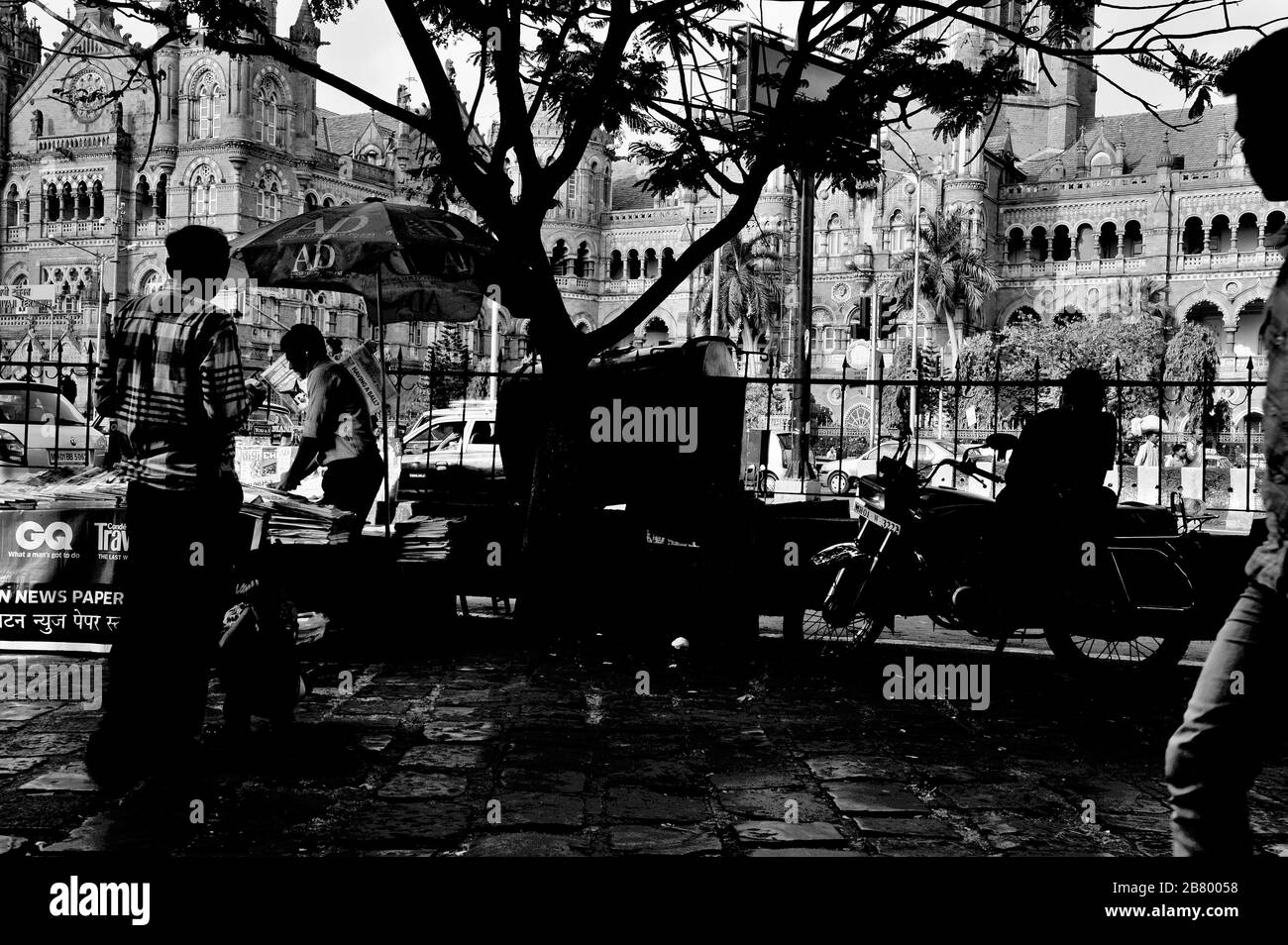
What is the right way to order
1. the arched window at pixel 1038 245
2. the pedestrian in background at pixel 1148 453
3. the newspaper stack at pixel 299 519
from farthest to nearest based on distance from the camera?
1. the arched window at pixel 1038 245
2. the pedestrian in background at pixel 1148 453
3. the newspaper stack at pixel 299 519

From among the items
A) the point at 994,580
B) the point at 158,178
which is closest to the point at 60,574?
the point at 994,580

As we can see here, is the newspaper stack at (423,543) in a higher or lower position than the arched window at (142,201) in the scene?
lower

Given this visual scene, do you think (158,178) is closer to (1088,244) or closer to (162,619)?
(1088,244)

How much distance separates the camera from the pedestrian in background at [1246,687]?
2588mm

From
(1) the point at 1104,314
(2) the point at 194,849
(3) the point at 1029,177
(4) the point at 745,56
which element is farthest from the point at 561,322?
(3) the point at 1029,177

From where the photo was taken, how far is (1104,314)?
62000mm

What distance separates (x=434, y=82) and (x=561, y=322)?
5.38ft

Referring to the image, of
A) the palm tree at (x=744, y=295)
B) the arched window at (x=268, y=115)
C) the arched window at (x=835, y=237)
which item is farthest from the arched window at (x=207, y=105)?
the arched window at (x=835, y=237)

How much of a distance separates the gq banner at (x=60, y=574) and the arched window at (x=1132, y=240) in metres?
68.8

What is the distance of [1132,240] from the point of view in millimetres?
68938

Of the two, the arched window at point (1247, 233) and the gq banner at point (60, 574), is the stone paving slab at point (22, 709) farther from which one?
the arched window at point (1247, 233)

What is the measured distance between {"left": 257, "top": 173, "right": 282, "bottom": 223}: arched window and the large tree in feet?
186
